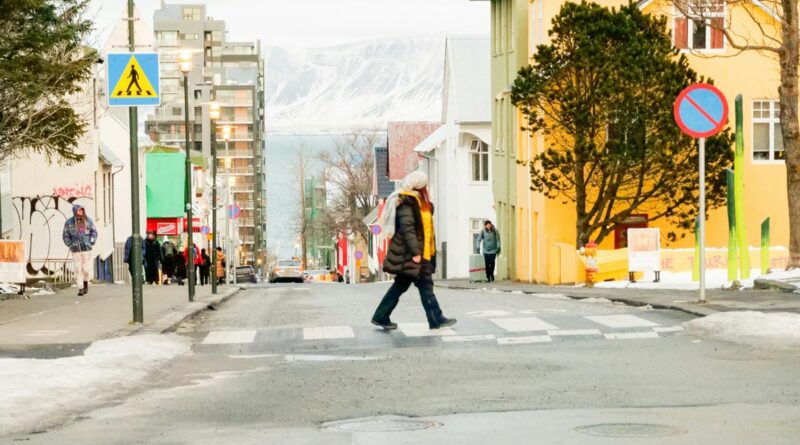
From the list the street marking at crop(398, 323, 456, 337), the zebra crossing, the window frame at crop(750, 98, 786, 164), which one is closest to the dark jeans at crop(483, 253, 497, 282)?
the window frame at crop(750, 98, 786, 164)

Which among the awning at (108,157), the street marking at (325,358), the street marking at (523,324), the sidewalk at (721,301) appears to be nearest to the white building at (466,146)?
the awning at (108,157)

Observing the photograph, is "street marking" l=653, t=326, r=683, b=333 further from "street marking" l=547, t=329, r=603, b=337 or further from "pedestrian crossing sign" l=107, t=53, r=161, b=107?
"pedestrian crossing sign" l=107, t=53, r=161, b=107

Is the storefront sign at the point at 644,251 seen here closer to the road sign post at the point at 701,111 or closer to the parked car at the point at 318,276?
the road sign post at the point at 701,111

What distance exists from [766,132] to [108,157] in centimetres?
2523

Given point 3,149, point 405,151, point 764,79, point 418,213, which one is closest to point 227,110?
point 405,151

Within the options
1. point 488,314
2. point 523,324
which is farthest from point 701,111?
point 523,324

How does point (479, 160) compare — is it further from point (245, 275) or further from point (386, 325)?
point (386, 325)

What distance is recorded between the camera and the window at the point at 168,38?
180m

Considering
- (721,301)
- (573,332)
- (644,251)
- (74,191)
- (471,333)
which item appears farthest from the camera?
(74,191)

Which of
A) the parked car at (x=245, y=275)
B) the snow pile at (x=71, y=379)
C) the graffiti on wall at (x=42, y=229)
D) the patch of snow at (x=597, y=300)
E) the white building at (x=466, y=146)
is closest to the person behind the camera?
the snow pile at (x=71, y=379)

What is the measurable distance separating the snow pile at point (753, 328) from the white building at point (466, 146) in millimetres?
46054

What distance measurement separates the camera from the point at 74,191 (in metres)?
45.8

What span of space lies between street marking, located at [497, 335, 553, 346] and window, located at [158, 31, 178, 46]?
553 feet

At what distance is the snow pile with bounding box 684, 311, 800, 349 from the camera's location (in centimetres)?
1264
